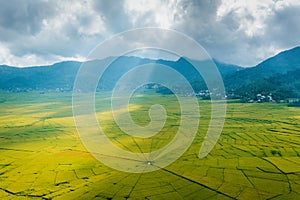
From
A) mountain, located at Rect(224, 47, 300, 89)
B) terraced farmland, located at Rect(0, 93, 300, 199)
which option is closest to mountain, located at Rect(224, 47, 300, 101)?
mountain, located at Rect(224, 47, 300, 89)

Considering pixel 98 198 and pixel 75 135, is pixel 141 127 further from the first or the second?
pixel 98 198

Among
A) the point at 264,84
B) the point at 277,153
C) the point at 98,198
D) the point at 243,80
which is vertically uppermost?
the point at 243,80

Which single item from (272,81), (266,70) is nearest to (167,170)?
(272,81)

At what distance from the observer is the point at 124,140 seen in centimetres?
4747

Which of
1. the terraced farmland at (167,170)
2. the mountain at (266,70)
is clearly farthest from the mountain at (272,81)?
the terraced farmland at (167,170)

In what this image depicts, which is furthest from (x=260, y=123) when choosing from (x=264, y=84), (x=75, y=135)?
(x=264, y=84)

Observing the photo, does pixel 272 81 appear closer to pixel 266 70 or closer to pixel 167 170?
pixel 266 70

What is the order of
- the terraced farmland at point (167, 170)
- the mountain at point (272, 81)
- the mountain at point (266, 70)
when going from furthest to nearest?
the mountain at point (266, 70)
the mountain at point (272, 81)
the terraced farmland at point (167, 170)

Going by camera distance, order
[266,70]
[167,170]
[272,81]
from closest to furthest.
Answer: [167,170] → [272,81] → [266,70]

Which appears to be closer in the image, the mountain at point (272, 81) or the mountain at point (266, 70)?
the mountain at point (272, 81)

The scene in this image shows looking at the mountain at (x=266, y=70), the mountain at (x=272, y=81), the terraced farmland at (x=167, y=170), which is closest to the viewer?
the terraced farmland at (x=167, y=170)

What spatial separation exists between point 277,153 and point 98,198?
75.1 feet

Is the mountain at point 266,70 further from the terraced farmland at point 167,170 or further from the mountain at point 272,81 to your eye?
the terraced farmland at point 167,170

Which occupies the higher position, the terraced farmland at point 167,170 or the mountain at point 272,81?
the mountain at point 272,81
